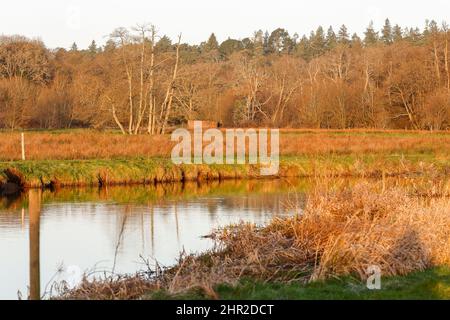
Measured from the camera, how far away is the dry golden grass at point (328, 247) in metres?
10.5

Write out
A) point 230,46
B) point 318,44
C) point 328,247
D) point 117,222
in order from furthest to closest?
1. point 230,46
2. point 318,44
3. point 117,222
4. point 328,247

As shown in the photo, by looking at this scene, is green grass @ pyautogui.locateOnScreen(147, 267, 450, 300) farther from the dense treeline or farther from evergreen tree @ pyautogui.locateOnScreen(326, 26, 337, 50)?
evergreen tree @ pyautogui.locateOnScreen(326, 26, 337, 50)

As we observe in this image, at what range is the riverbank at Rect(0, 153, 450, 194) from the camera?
26.6 meters

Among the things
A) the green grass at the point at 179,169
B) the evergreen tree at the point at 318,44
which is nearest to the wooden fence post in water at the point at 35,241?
the green grass at the point at 179,169

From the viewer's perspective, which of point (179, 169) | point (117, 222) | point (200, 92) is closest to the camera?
point (117, 222)

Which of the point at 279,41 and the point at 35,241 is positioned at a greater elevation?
the point at 279,41

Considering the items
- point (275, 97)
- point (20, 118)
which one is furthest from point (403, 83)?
point (20, 118)

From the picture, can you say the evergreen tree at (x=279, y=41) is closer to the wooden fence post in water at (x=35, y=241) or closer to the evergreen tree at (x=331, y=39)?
the evergreen tree at (x=331, y=39)

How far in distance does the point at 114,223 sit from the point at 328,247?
30.4 feet

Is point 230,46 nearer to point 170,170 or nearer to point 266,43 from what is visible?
point 266,43

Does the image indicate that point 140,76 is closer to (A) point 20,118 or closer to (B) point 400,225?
(A) point 20,118

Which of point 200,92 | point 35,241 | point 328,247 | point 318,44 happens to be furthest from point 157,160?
point 318,44

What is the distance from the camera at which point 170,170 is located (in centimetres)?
2948
